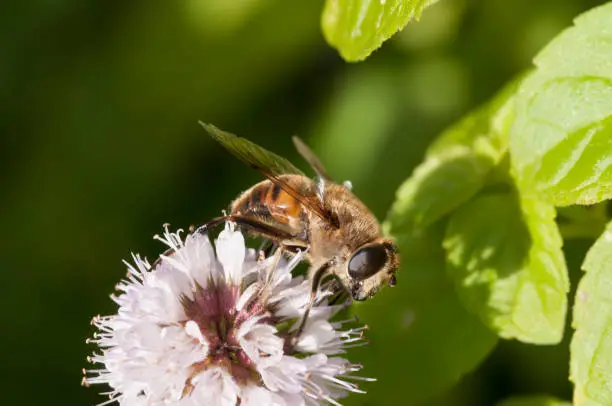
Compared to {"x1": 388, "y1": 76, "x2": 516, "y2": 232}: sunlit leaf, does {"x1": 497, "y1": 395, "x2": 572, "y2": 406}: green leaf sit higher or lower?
lower

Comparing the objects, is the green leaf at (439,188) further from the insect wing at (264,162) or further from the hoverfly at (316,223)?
the insect wing at (264,162)

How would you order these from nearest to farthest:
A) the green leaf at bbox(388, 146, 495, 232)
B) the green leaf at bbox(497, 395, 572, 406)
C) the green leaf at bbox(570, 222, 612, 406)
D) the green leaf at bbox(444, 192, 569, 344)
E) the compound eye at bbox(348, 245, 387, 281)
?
the green leaf at bbox(570, 222, 612, 406)
the compound eye at bbox(348, 245, 387, 281)
the green leaf at bbox(444, 192, 569, 344)
the green leaf at bbox(388, 146, 495, 232)
the green leaf at bbox(497, 395, 572, 406)

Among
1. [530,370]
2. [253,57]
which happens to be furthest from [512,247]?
[253,57]

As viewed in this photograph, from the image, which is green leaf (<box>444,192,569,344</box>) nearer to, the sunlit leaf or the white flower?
the sunlit leaf

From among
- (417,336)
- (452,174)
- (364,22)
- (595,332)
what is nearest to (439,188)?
(452,174)

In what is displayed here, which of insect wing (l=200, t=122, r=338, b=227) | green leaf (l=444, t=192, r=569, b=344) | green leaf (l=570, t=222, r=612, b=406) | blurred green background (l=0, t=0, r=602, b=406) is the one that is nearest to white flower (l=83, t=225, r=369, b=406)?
insect wing (l=200, t=122, r=338, b=227)

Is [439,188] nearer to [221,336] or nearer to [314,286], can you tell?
[314,286]

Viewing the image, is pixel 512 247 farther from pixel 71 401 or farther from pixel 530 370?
pixel 71 401
